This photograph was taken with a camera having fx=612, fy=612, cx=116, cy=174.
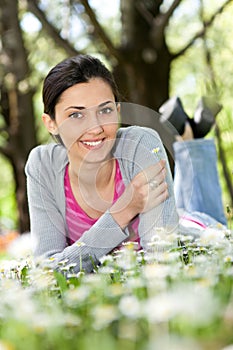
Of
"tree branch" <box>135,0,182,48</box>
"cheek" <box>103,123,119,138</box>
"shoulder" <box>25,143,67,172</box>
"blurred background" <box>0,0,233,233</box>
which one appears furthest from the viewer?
"blurred background" <box>0,0,233,233</box>

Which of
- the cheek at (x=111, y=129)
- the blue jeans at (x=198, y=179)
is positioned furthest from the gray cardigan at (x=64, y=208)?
the blue jeans at (x=198, y=179)

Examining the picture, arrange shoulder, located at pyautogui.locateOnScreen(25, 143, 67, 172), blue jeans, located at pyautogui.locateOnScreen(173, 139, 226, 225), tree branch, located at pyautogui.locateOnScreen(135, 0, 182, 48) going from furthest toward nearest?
tree branch, located at pyautogui.locateOnScreen(135, 0, 182, 48), blue jeans, located at pyautogui.locateOnScreen(173, 139, 226, 225), shoulder, located at pyautogui.locateOnScreen(25, 143, 67, 172)

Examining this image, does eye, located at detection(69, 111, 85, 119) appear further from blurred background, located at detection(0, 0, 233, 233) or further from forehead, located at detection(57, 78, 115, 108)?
blurred background, located at detection(0, 0, 233, 233)

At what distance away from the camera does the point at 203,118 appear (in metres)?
4.14

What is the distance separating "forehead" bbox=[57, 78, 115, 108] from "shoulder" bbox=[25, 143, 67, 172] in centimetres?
37

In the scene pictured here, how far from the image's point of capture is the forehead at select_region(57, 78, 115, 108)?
2613 millimetres

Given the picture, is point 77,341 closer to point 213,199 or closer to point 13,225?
point 213,199

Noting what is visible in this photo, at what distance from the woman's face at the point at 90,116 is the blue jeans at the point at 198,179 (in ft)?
4.39

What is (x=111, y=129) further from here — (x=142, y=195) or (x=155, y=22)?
(x=155, y=22)

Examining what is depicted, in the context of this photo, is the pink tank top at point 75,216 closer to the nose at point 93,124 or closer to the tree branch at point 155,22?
the nose at point 93,124

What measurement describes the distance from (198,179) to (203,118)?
44 cm

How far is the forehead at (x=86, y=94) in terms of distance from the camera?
2613 mm

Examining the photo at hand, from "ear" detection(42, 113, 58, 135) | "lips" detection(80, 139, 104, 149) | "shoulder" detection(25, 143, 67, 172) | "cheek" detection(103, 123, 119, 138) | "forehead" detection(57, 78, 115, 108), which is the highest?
"forehead" detection(57, 78, 115, 108)

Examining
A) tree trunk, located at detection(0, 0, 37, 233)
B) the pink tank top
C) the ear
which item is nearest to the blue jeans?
the pink tank top
